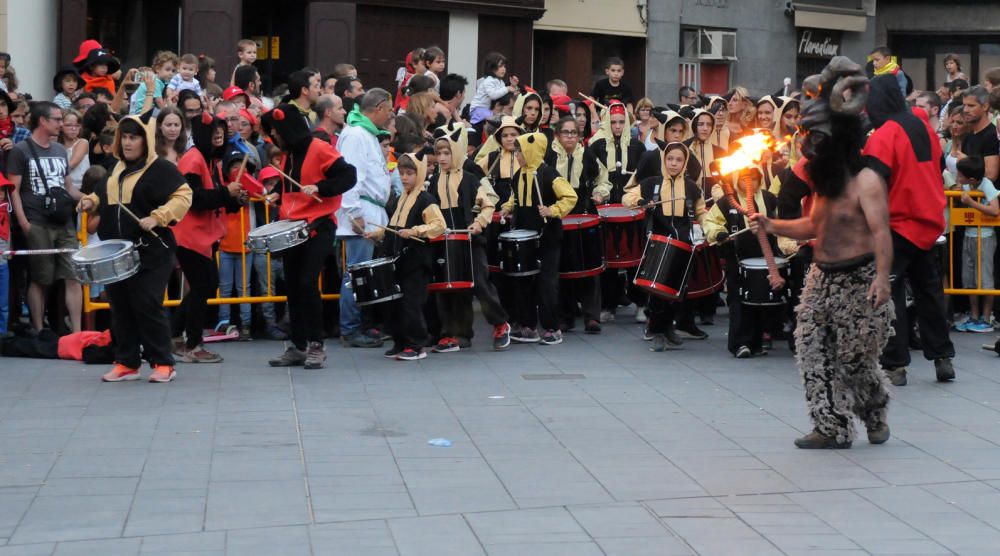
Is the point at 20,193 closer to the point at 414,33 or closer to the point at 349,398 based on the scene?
the point at 349,398

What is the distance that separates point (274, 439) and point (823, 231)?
330cm

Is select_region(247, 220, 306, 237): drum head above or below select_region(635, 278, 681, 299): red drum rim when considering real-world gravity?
above

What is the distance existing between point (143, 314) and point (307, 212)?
1510 mm

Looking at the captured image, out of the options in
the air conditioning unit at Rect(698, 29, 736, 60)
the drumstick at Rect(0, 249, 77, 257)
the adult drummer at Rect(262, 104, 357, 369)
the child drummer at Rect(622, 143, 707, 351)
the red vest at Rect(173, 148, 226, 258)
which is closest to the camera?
the adult drummer at Rect(262, 104, 357, 369)

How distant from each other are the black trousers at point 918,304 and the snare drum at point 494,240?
3.71m

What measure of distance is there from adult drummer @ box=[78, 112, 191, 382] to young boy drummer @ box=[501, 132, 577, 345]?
10.9ft

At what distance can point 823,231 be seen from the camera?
9102 mm

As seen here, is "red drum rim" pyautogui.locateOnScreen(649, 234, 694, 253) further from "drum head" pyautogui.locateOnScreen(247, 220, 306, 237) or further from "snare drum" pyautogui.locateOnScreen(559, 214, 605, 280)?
"drum head" pyautogui.locateOnScreen(247, 220, 306, 237)

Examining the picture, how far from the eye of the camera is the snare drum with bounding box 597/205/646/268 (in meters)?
14.8

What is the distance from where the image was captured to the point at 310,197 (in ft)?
39.5

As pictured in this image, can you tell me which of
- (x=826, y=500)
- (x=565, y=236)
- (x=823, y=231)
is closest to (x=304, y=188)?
(x=565, y=236)

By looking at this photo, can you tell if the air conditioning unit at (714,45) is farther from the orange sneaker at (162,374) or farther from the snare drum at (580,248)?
the orange sneaker at (162,374)

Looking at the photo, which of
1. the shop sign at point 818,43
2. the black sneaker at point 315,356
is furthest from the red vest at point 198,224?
the shop sign at point 818,43

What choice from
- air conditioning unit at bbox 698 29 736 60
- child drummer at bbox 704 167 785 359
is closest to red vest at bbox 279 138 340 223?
child drummer at bbox 704 167 785 359
